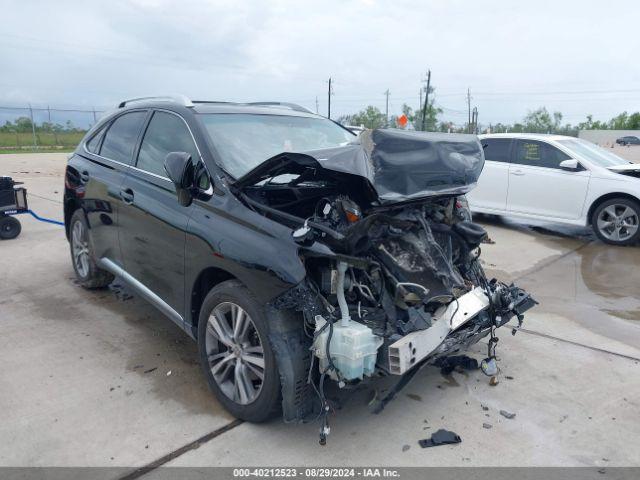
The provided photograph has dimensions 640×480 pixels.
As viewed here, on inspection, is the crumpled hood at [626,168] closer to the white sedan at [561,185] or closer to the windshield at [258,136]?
the white sedan at [561,185]

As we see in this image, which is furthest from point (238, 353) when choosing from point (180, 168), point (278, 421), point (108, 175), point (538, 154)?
point (538, 154)

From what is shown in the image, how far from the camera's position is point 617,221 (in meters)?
8.03

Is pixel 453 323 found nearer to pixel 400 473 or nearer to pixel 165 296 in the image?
pixel 400 473

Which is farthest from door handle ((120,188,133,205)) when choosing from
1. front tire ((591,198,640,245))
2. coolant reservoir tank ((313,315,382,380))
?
front tire ((591,198,640,245))

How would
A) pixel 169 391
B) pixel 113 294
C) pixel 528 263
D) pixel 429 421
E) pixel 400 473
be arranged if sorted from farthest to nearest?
pixel 528 263 < pixel 113 294 < pixel 169 391 < pixel 429 421 < pixel 400 473

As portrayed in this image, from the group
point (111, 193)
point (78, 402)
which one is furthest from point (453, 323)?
point (111, 193)

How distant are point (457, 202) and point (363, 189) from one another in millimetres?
1234

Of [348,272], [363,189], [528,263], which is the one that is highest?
[363,189]

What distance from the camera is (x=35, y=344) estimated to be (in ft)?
14.0

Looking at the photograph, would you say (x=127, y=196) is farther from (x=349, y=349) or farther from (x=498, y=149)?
(x=498, y=149)

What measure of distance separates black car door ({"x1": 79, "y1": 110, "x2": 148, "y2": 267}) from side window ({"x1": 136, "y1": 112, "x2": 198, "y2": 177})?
207 millimetres

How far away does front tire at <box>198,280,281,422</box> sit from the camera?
3.00m

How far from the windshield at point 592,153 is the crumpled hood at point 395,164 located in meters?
5.74

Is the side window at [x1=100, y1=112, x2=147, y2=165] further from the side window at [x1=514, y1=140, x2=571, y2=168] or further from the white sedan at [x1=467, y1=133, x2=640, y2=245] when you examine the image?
the side window at [x1=514, y1=140, x2=571, y2=168]
